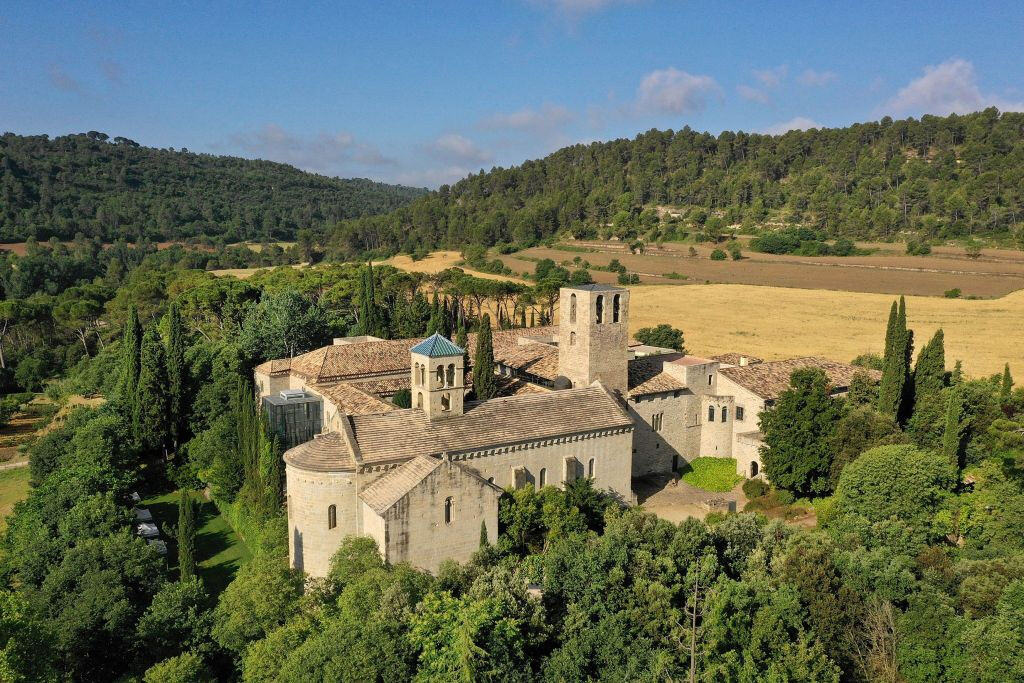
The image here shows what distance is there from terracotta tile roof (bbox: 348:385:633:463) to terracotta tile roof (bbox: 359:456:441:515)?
0.60 m

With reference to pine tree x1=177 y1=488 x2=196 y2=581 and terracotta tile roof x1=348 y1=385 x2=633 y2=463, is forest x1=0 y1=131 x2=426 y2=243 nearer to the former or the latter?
pine tree x1=177 y1=488 x2=196 y2=581

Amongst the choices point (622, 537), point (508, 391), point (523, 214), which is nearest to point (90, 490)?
point (508, 391)

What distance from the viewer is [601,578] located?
21.7 m

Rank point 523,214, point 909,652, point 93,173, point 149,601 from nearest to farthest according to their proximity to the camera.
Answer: point 909,652, point 149,601, point 523,214, point 93,173

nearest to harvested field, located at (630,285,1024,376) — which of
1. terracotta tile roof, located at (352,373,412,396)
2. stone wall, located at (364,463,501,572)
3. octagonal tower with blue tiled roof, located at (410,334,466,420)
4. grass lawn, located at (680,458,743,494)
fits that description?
grass lawn, located at (680,458,743,494)

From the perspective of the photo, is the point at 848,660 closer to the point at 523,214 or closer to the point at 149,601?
the point at 149,601

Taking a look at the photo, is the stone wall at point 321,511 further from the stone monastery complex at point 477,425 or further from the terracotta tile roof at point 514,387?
the terracotta tile roof at point 514,387

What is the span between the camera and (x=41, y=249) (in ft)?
335

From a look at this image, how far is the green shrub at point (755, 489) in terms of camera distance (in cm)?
3431

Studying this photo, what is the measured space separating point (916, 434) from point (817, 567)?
16.4 metres

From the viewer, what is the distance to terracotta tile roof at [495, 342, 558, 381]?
40.5 meters

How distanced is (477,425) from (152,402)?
24103 mm

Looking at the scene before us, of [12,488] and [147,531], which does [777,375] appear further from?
[12,488]

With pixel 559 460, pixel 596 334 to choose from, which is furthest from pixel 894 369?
pixel 559 460
